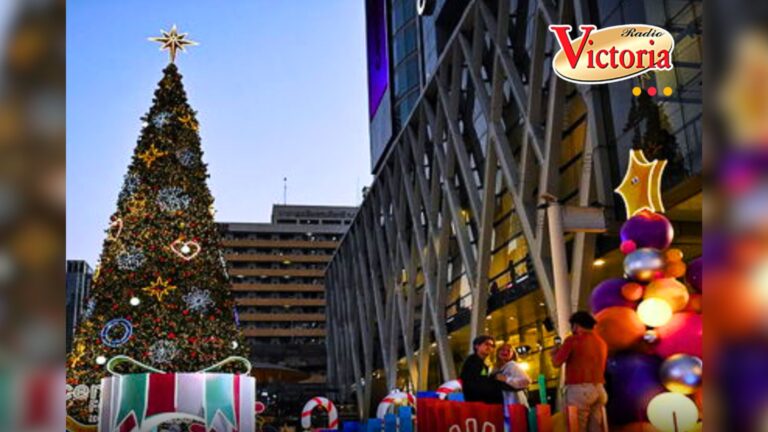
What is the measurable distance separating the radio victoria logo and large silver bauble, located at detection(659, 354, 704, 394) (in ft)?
28.3

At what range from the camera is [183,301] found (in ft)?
57.4

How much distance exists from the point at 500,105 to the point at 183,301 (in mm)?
13839

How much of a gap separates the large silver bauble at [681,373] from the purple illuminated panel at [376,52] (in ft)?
139

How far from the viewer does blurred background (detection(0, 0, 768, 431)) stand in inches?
29.9

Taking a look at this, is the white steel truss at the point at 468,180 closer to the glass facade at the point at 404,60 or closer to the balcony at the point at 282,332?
the glass facade at the point at 404,60

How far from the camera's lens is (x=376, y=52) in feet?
177

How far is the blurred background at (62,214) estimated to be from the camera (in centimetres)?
76

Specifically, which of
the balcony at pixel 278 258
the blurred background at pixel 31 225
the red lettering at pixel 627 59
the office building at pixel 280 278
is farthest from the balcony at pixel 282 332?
the blurred background at pixel 31 225

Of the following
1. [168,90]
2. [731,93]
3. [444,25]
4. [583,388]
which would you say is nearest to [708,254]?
[731,93]

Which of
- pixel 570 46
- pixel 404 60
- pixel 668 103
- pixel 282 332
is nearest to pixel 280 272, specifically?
pixel 282 332

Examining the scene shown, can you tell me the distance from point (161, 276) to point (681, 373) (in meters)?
13.5

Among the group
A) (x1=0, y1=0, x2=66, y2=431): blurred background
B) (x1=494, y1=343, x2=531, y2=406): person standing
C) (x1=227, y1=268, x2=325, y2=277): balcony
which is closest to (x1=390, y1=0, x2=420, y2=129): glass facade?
(x1=494, y1=343, x2=531, y2=406): person standing

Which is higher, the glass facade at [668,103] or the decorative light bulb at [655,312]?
the glass facade at [668,103]

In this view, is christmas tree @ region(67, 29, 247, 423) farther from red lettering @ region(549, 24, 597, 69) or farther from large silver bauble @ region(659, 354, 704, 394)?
large silver bauble @ region(659, 354, 704, 394)
